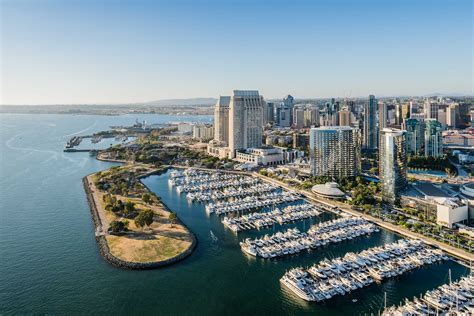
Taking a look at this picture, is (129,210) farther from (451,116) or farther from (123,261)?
(451,116)

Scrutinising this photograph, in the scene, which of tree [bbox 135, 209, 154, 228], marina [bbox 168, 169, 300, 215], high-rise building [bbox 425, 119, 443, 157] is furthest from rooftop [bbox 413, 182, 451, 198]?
high-rise building [bbox 425, 119, 443, 157]

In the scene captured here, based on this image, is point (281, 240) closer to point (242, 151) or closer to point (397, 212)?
point (397, 212)

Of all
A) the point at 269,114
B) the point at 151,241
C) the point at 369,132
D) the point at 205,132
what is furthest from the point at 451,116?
the point at 151,241

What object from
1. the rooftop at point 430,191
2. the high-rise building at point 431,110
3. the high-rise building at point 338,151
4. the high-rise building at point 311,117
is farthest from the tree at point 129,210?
the high-rise building at point 311,117

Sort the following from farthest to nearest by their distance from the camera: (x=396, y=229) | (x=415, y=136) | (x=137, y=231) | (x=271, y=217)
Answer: (x=415, y=136) → (x=271, y=217) → (x=396, y=229) → (x=137, y=231)

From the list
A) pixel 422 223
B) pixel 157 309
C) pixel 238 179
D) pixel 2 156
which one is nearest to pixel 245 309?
pixel 157 309
